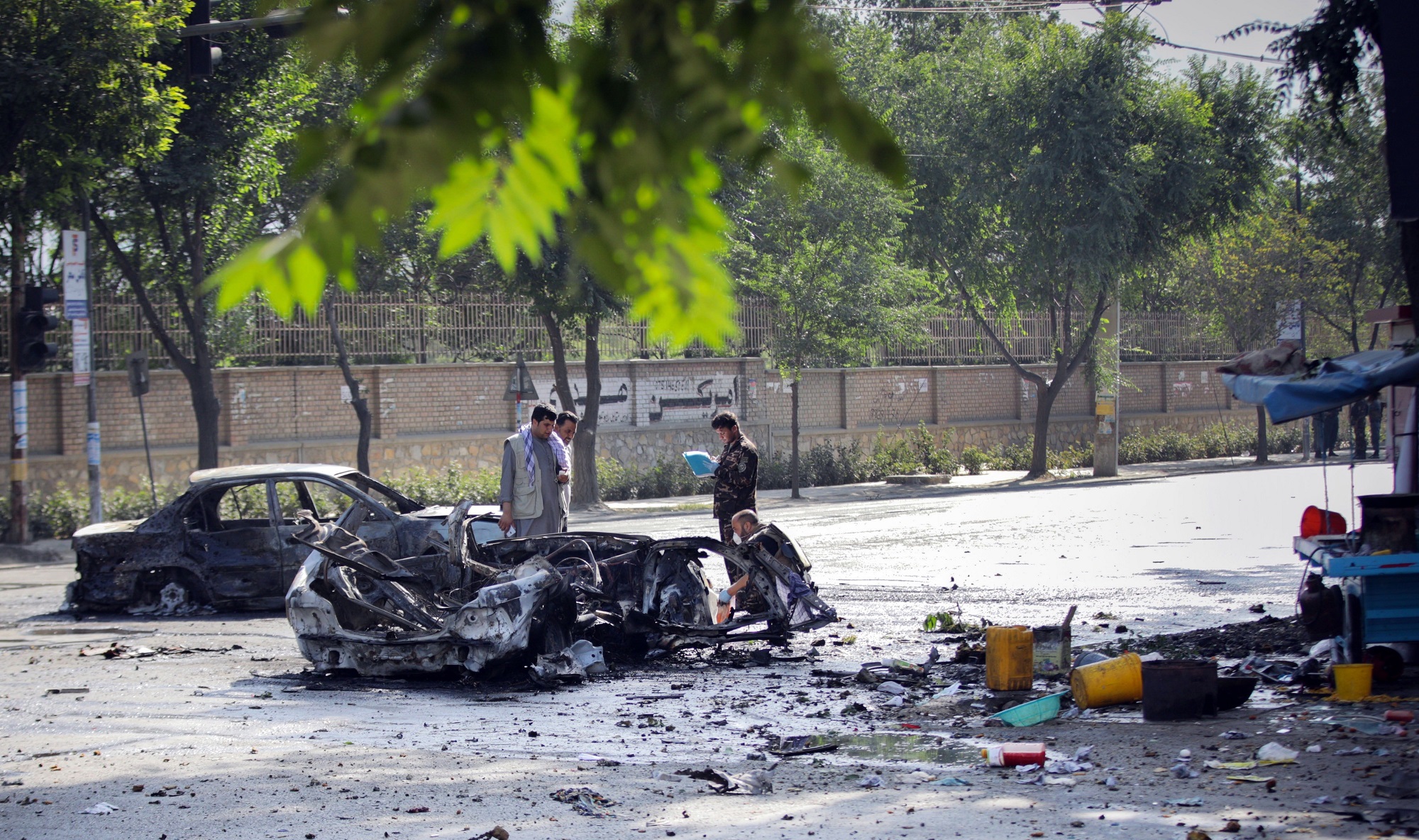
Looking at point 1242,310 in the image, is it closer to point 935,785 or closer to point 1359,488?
point 1359,488

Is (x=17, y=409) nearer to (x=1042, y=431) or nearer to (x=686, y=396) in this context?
(x=686, y=396)

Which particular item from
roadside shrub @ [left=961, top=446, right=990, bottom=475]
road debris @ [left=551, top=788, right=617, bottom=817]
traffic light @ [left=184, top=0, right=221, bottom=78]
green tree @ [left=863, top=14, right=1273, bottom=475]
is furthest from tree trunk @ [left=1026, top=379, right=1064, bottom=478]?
road debris @ [left=551, top=788, right=617, bottom=817]

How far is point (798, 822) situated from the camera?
5371 mm

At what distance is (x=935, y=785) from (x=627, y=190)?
4.50 meters

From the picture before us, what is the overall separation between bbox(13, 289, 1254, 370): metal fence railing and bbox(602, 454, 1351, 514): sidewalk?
3.36m

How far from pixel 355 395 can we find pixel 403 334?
3.00 m

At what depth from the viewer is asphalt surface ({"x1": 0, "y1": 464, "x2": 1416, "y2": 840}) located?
540 centimetres

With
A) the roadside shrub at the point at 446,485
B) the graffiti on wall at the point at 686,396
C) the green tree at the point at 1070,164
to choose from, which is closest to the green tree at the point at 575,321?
the roadside shrub at the point at 446,485

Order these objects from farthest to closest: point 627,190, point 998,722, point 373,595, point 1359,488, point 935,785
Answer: point 1359,488 → point 373,595 → point 998,722 → point 935,785 → point 627,190

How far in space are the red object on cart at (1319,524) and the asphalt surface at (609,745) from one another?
1.54m

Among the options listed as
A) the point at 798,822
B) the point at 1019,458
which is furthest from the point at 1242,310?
the point at 798,822

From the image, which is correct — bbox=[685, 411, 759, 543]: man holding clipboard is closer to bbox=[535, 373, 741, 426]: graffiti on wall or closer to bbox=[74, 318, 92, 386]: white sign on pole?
bbox=[74, 318, 92, 386]: white sign on pole

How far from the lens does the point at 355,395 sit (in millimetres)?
24688

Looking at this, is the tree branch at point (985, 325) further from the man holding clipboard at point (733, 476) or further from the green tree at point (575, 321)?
the man holding clipboard at point (733, 476)
